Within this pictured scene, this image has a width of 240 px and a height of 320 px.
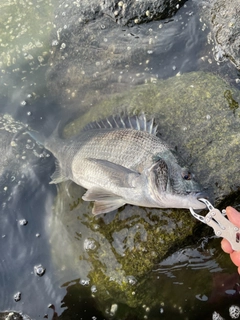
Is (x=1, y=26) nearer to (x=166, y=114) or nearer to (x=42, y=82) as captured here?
(x=42, y=82)

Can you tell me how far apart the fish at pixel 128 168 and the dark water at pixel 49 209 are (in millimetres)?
875

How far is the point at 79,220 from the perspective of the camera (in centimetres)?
446

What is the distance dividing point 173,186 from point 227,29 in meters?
2.86

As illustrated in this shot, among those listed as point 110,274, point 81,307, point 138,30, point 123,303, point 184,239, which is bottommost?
point 81,307

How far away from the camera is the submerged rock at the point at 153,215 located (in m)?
3.97

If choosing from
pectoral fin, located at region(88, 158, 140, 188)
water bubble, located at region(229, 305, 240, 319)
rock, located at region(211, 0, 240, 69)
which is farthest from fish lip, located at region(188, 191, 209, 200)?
rock, located at region(211, 0, 240, 69)

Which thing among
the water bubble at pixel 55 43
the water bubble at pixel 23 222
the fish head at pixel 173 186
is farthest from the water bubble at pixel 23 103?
the fish head at pixel 173 186

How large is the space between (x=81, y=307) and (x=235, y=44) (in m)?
4.23

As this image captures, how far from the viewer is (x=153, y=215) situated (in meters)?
4.00

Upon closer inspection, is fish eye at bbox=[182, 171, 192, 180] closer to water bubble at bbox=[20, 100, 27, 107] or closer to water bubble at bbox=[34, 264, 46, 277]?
water bubble at bbox=[34, 264, 46, 277]

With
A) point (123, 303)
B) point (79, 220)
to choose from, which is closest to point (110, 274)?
point (123, 303)

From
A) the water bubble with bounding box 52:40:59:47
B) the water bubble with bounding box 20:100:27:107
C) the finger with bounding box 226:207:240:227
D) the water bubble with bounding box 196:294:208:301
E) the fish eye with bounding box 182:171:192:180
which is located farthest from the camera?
the water bubble with bounding box 52:40:59:47

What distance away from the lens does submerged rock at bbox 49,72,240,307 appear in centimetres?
397

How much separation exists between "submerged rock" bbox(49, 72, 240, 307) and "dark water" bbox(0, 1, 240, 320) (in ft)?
0.54
